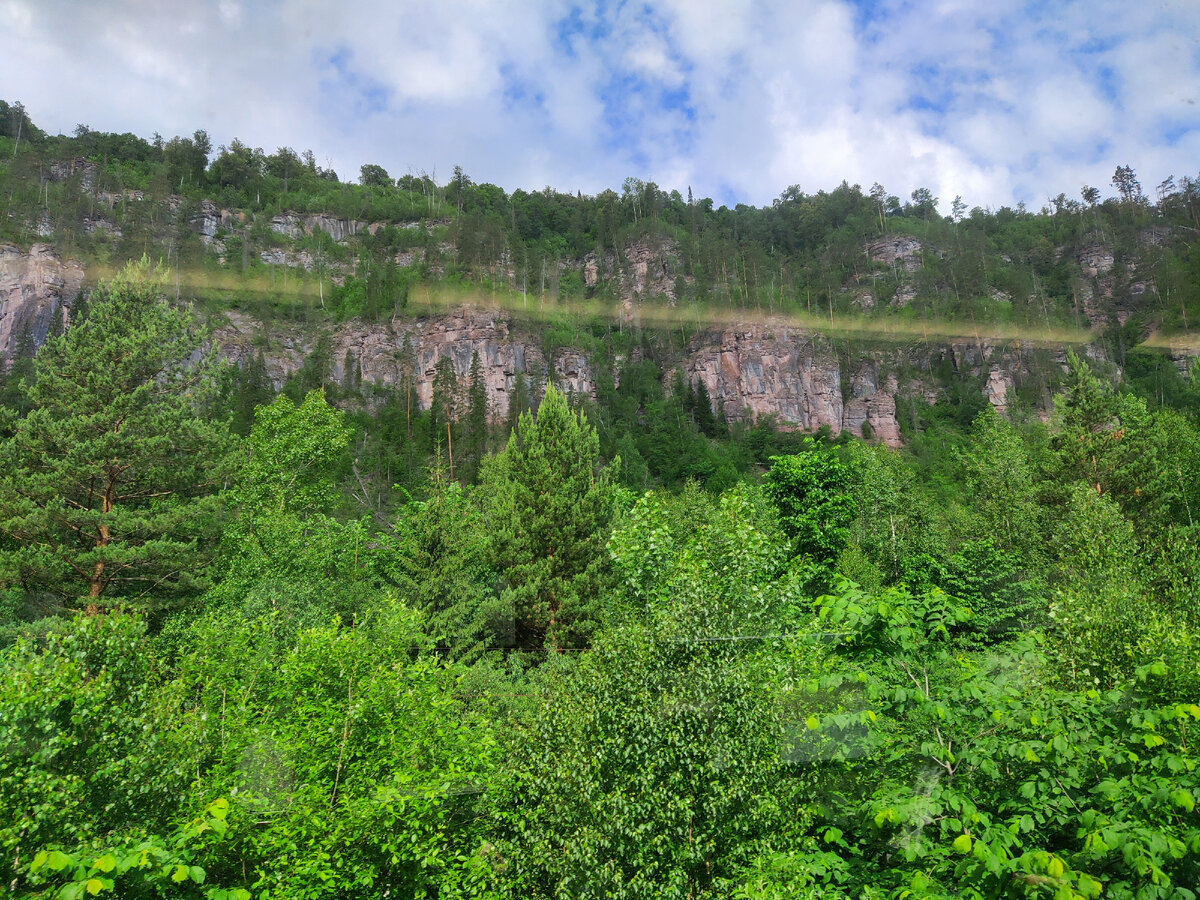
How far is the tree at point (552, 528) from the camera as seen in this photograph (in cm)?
2421

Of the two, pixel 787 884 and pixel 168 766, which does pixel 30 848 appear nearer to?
pixel 168 766

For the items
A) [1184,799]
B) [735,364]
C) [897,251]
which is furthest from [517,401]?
[897,251]

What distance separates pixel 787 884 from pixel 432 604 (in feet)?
53.9

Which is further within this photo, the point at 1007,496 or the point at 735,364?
the point at 735,364

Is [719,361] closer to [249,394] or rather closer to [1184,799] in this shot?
[249,394]

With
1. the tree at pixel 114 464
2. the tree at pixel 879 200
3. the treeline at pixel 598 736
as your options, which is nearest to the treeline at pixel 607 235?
the tree at pixel 879 200

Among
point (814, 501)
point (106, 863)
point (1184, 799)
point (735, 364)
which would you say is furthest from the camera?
point (735, 364)

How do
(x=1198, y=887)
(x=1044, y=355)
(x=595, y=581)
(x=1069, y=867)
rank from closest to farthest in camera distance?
(x=1198, y=887) < (x=1069, y=867) < (x=595, y=581) < (x=1044, y=355)

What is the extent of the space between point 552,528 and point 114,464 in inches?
570

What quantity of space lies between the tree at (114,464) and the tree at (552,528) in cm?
1024

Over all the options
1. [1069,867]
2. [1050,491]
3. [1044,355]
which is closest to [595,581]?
[1069,867]

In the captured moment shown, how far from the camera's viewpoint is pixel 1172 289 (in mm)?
67812

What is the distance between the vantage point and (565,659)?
56.6 ft

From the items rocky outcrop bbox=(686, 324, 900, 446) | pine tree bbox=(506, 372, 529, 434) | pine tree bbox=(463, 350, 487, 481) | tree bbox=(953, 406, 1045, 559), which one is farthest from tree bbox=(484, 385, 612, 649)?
rocky outcrop bbox=(686, 324, 900, 446)
